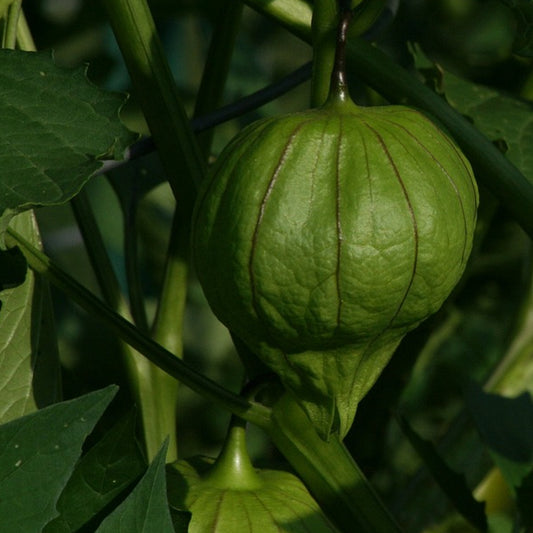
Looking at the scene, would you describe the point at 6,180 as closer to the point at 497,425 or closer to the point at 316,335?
the point at 316,335

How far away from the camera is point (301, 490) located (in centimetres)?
68

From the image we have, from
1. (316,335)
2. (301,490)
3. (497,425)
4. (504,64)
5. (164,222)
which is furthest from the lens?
(164,222)

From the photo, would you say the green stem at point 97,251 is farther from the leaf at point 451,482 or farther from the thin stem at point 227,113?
the leaf at point 451,482

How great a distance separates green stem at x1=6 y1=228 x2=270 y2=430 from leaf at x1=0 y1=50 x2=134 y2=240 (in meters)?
0.08

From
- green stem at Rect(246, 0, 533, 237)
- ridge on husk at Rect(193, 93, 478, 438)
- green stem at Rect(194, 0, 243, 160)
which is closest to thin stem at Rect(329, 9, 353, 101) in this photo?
ridge on husk at Rect(193, 93, 478, 438)

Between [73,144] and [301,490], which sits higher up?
[73,144]

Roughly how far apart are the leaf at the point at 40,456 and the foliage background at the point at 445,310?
406 millimetres

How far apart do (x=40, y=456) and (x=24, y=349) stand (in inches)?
8.8

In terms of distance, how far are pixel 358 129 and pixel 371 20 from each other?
0.08 metres

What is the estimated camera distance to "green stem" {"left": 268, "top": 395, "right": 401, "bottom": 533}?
675 millimetres

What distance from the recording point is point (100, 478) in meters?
0.59

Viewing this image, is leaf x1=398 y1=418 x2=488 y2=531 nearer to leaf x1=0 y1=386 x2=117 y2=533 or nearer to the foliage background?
the foliage background

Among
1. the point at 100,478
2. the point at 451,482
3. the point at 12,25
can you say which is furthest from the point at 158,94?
the point at 451,482

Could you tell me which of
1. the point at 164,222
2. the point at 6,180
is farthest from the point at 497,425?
the point at 164,222
